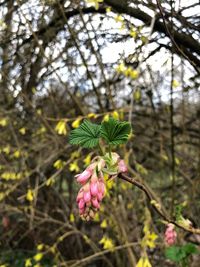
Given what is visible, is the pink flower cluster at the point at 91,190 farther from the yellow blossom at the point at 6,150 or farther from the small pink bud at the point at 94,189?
the yellow blossom at the point at 6,150

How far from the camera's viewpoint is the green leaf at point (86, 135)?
5.17 ft

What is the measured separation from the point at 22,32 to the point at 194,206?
2.21m

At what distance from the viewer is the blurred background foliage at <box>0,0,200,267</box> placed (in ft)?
12.6

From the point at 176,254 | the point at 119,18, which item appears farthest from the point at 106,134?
the point at 119,18

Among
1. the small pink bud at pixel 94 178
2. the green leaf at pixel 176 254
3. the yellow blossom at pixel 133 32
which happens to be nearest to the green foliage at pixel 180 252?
the green leaf at pixel 176 254

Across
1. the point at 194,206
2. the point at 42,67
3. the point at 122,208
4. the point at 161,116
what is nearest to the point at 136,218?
the point at 122,208

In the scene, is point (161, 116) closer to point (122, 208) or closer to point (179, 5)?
point (122, 208)

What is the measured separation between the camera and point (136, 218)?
472 centimetres

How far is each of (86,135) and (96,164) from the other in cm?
10

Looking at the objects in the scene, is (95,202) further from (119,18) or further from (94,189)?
(119,18)

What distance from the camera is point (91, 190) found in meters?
1.50

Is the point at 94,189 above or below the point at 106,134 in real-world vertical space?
below

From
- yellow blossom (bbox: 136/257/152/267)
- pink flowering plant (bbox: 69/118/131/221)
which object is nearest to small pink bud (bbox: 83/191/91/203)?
pink flowering plant (bbox: 69/118/131/221)

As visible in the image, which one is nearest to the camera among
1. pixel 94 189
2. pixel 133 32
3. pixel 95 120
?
pixel 94 189
